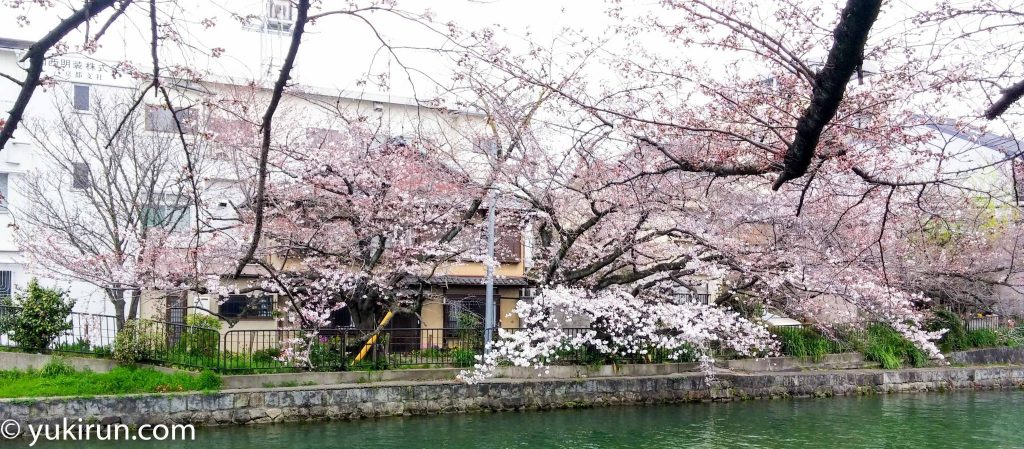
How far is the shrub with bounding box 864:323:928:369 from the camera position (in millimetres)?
19891

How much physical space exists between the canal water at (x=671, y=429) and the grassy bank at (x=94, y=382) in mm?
927

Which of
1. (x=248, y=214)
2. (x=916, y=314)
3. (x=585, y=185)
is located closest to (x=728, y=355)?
(x=916, y=314)

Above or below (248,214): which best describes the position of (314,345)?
below

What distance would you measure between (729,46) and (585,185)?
809 centimetres

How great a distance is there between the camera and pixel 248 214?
50.6 ft

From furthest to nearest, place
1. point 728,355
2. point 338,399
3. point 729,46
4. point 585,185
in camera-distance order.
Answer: point 728,355 < point 338,399 < point 585,185 < point 729,46

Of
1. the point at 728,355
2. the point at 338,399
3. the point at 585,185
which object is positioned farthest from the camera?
the point at 728,355

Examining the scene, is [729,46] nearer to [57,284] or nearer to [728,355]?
[728,355]

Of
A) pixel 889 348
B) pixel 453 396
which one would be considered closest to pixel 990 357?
pixel 889 348

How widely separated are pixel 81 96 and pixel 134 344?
25.6ft

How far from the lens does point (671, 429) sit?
13.9m

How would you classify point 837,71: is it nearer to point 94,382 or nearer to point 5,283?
point 94,382

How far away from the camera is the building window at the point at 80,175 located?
699 inches

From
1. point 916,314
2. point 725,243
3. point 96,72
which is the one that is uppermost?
point 96,72
